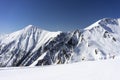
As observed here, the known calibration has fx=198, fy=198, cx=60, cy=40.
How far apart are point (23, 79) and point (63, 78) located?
2206 millimetres

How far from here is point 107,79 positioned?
26.7 ft

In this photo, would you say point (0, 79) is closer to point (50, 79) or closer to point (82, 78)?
point (50, 79)

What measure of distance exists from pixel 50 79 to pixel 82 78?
1.62 meters

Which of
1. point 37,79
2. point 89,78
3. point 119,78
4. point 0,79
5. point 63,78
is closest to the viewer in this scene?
point 119,78

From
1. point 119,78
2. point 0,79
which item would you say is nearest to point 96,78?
point 119,78

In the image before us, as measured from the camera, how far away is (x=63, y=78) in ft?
31.0

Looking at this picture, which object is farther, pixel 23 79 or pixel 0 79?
pixel 0 79

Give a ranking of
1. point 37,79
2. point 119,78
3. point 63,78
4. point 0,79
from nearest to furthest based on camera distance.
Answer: point 119,78
point 63,78
point 37,79
point 0,79

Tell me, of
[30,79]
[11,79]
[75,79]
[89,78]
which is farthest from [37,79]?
[89,78]

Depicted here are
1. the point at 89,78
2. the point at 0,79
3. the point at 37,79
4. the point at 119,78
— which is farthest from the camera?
the point at 0,79

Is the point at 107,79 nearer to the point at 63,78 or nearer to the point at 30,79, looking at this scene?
the point at 63,78

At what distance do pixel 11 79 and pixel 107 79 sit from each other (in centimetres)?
520

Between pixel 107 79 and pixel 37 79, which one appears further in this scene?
pixel 37 79

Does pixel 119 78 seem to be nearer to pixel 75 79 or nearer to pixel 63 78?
pixel 75 79
